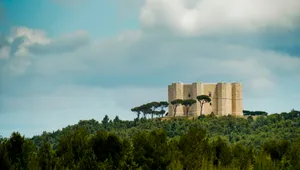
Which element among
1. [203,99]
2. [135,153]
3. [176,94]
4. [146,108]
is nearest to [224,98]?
[203,99]

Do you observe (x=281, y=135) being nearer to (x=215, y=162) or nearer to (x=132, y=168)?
(x=215, y=162)

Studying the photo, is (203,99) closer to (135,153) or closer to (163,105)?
(163,105)

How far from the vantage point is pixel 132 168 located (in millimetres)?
29438

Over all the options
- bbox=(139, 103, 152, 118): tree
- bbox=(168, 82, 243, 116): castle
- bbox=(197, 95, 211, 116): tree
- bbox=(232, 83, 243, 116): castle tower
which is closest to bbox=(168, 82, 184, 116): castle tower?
bbox=(168, 82, 243, 116): castle

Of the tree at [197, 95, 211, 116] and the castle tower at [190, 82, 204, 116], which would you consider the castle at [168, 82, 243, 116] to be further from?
the tree at [197, 95, 211, 116]

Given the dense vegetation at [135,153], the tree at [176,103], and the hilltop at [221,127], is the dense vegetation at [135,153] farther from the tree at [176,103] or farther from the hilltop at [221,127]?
the tree at [176,103]

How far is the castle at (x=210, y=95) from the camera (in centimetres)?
9888

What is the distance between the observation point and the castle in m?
98.9

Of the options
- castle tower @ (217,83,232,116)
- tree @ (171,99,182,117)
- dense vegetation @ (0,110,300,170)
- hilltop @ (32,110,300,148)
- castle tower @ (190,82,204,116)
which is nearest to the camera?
dense vegetation @ (0,110,300,170)

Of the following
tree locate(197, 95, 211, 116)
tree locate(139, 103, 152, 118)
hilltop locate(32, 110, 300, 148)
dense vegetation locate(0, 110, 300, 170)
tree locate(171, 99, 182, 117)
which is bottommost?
dense vegetation locate(0, 110, 300, 170)

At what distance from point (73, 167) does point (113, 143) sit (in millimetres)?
2513

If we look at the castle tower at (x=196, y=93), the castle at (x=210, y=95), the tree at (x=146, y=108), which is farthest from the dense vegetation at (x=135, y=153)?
the tree at (x=146, y=108)

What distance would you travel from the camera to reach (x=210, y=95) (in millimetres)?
100312

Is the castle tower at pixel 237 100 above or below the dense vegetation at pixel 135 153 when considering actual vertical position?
above
